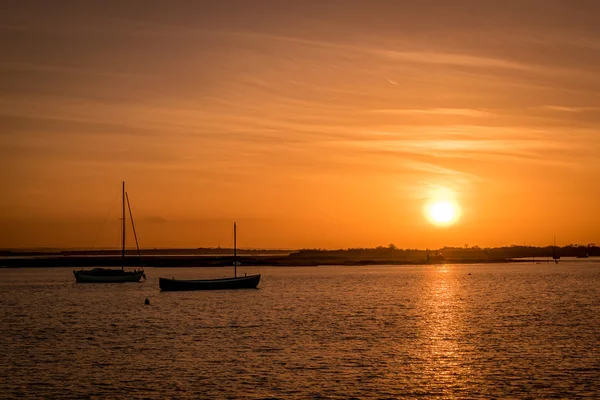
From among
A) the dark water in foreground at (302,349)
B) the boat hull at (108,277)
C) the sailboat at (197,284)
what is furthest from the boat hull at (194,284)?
the boat hull at (108,277)

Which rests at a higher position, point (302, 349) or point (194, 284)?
point (194, 284)

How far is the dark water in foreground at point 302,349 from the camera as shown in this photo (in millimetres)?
38312

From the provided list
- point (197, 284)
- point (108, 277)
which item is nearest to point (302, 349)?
point (197, 284)

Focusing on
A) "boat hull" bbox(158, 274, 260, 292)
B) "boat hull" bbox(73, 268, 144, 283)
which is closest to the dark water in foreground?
"boat hull" bbox(158, 274, 260, 292)

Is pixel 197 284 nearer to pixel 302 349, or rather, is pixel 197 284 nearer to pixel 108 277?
pixel 108 277

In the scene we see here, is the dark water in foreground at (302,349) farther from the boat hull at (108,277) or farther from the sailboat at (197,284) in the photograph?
the boat hull at (108,277)

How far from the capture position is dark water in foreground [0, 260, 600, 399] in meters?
38.3

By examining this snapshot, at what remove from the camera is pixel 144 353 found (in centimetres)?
5069

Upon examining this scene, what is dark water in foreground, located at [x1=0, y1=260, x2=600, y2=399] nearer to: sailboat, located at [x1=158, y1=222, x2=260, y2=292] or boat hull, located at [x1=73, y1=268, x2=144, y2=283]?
sailboat, located at [x1=158, y1=222, x2=260, y2=292]

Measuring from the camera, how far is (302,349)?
169 ft

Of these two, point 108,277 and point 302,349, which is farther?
point 108,277

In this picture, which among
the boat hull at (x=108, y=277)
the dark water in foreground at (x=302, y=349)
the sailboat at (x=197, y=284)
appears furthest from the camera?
the boat hull at (x=108, y=277)

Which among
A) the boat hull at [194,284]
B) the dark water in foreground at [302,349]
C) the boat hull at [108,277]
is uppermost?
the boat hull at [108,277]

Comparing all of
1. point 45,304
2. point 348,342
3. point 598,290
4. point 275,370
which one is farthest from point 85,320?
point 598,290
